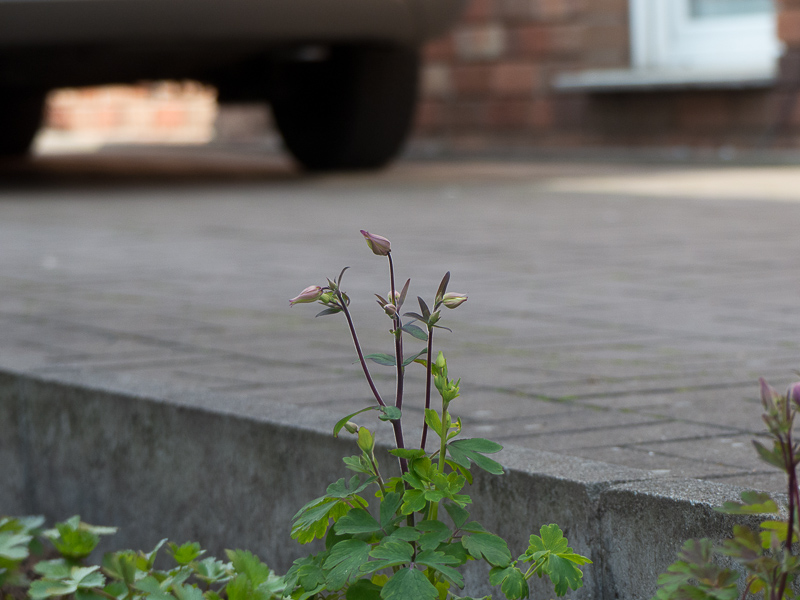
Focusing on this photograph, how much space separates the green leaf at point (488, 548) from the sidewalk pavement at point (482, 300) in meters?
0.38

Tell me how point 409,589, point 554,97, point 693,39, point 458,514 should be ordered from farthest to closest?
point 554,97, point 693,39, point 458,514, point 409,589

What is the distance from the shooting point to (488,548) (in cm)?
126

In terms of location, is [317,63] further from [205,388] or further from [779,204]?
[205,388]

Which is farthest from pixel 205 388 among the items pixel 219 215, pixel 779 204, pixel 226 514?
pixel 779 204

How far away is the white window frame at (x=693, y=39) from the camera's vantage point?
899cm

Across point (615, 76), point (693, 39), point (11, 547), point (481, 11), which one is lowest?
point (11, 547)

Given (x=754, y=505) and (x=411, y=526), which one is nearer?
(x=754, y=505)

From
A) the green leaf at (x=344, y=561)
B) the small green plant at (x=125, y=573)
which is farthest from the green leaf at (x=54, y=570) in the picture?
the green leaf at (x=344, y=561)

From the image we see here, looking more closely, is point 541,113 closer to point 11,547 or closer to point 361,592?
point 11,547

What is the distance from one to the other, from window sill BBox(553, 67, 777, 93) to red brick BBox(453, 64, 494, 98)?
60cm

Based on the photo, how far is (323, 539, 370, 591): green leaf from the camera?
1231 millimetres

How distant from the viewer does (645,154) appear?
932 centimetres

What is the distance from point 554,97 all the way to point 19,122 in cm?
435

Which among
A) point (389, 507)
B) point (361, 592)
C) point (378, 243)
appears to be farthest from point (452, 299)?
point (361, 592)
